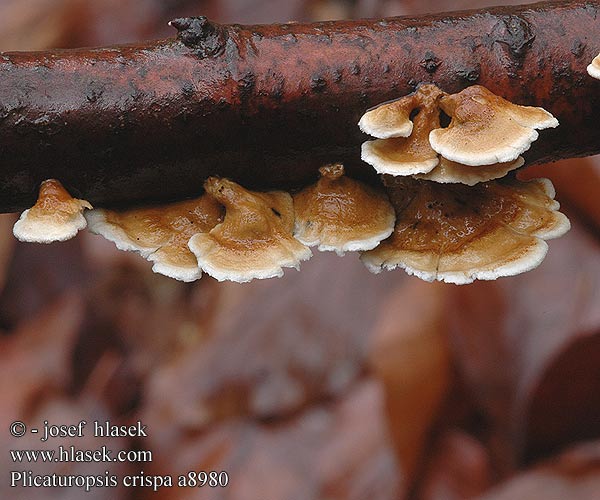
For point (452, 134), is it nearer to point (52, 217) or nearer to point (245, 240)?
point (245, 240)

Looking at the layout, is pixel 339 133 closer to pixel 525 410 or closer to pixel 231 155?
pixel 231 155

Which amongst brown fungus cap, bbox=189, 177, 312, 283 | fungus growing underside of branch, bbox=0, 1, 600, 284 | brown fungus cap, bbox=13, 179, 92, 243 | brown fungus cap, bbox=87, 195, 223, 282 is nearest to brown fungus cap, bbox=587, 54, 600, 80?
fungus growing underside of branch, bbox=0, 1, 600, 284

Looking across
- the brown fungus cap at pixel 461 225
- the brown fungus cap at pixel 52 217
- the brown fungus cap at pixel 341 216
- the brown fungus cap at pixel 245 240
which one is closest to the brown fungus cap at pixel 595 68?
the brown fungus cap at pixel 461 225

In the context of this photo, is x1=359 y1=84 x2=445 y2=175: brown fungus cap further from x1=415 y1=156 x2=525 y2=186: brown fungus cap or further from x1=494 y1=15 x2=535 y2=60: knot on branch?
x1=494 y1=15 x2=535 y2=60: knot on branch

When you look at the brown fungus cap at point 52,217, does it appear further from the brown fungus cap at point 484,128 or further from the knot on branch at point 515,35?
the knot on branch at point 515,35

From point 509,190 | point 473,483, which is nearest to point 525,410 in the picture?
point 473,483

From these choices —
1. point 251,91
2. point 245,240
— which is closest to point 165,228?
point 245,240
